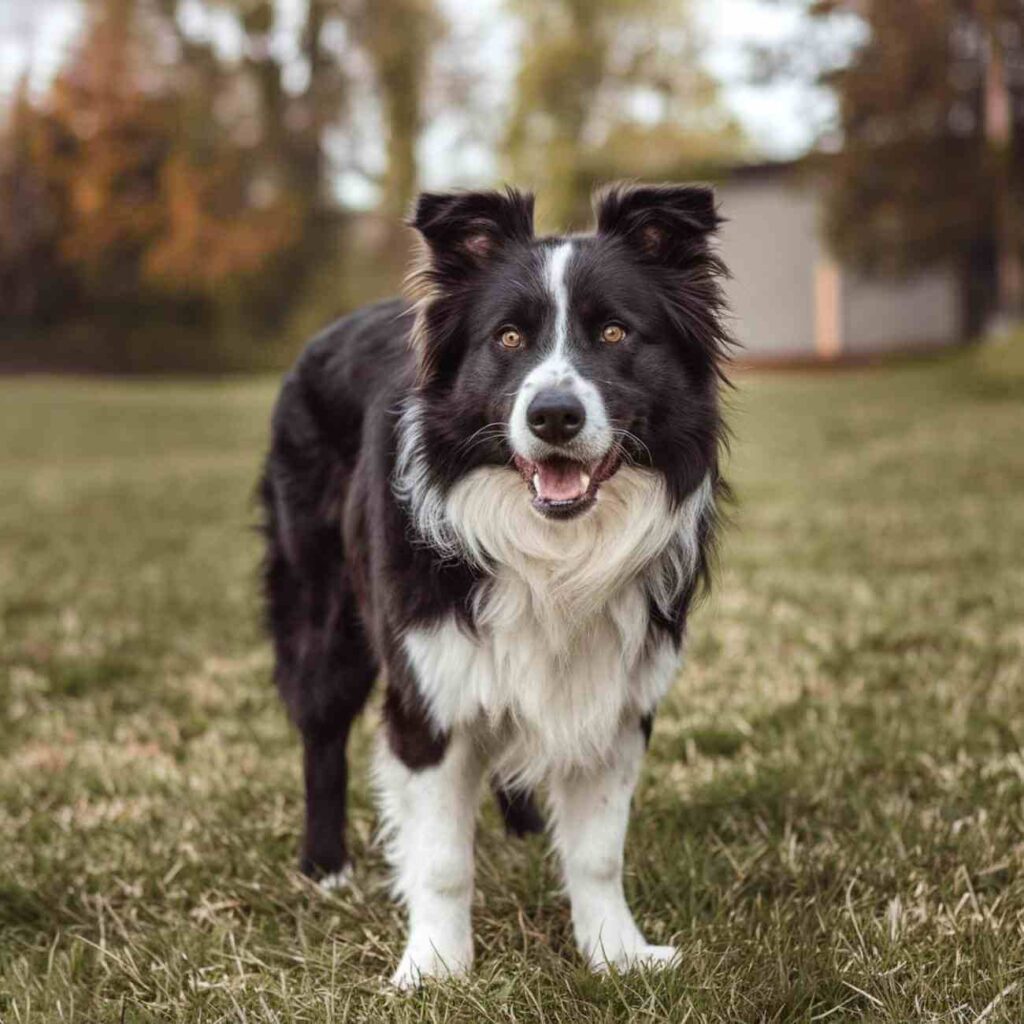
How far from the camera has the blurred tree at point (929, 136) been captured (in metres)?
27.0

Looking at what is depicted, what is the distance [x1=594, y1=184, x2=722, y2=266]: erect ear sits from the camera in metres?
3.19

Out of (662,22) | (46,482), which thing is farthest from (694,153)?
(46,482)

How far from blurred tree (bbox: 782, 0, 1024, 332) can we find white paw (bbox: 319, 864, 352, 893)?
2663 centimetres

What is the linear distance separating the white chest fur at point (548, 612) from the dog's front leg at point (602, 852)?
159 millimetres

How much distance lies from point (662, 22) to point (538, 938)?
132 ft

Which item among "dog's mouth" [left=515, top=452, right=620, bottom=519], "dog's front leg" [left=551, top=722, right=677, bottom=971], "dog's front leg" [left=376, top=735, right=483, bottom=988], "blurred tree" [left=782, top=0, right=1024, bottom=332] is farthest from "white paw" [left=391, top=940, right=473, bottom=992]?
"blurred tree" [left=782, top=0, right=1024, bottom=332]

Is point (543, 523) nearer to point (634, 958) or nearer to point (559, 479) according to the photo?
point (559, 479)

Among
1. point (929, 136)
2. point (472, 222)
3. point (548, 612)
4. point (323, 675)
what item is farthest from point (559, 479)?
point (929, 136)

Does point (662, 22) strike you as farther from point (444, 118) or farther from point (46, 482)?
point (46, 482)

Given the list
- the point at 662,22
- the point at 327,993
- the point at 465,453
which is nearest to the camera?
the point at 327,993

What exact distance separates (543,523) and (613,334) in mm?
483

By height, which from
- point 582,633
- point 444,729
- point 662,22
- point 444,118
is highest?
point 662,22

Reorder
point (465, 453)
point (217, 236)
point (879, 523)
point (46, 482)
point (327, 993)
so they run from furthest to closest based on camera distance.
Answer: point (217, 236)
point (46, 482)
point (879, 523)
point (465, 453)
point (327, 993)

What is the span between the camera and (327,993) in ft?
9.15
